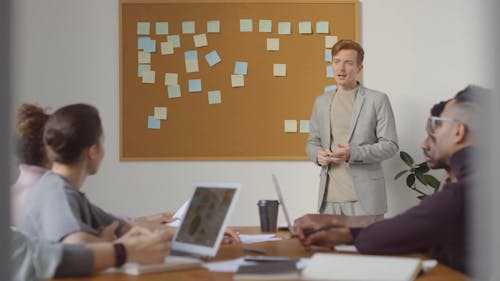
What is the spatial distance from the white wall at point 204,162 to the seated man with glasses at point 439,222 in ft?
8.71

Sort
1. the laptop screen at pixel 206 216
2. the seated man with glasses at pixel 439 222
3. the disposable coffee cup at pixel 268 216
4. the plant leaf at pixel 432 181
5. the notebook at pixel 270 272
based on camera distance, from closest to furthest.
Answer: the notebook at pixel 270 272 → the seated man with glasses at pixel 439 222 → the laptop screen at pixel 206 216 → the disposable coffee cup at pixel 268 216 → the plant leaf at pixel 432 181

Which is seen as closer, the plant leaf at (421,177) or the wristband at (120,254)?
the wristband at (120,254)

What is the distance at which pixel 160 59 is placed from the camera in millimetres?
4781

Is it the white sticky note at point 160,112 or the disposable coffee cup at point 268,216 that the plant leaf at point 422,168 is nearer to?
the white sticky note at point 160,112

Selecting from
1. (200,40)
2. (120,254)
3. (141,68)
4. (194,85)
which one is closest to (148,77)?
(141,68)

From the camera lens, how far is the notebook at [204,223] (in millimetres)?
1731

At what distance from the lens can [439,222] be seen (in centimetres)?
165

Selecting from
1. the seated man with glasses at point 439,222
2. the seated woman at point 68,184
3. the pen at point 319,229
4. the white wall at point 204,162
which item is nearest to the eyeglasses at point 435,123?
the seated man with glasses at point 439,222

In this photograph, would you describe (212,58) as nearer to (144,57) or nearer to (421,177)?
(144,57)

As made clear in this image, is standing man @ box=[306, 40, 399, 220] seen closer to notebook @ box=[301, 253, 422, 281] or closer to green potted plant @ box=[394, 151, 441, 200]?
green potted plant @ box=[394, 151, 441, 200]

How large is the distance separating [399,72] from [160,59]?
178cm

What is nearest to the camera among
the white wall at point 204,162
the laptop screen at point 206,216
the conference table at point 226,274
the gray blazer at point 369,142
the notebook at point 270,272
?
the notebook at point 270,272

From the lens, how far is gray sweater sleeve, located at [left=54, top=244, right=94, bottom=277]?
1.45 m

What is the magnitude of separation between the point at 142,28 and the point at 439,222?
3524mm
